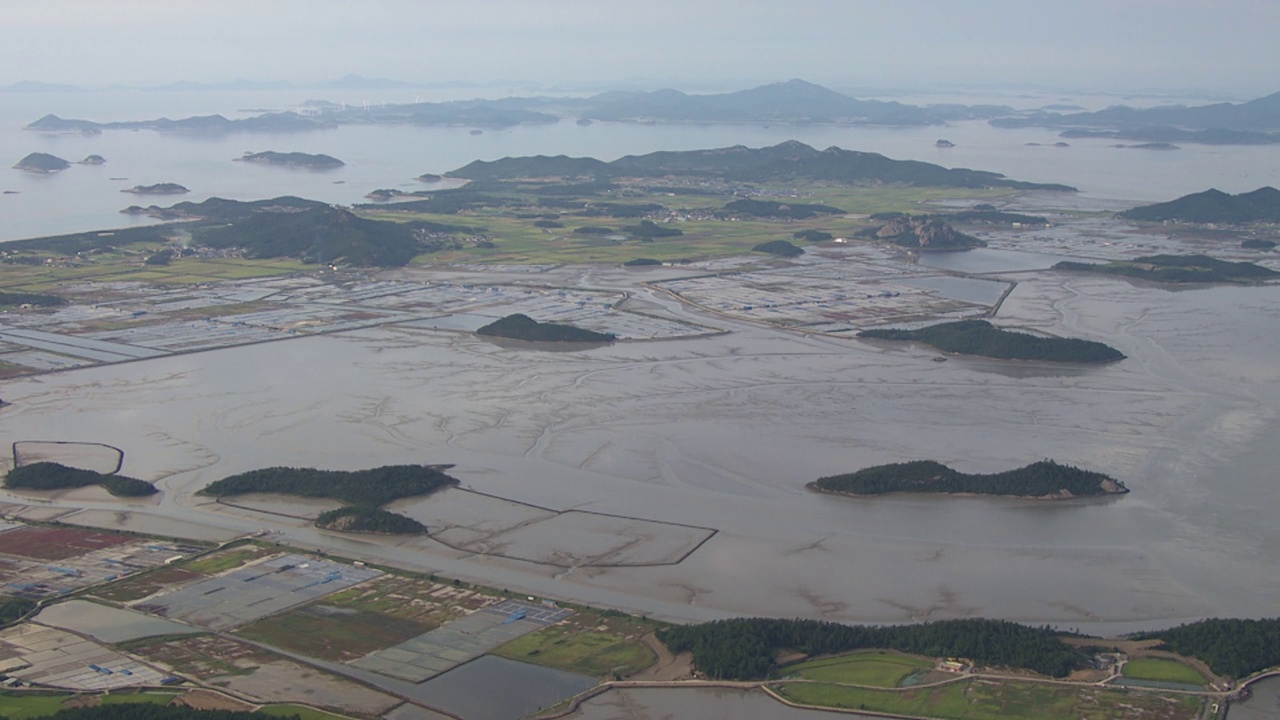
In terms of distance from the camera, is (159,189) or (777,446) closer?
(777,446)

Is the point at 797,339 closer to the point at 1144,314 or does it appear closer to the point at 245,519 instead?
the point at 1144,314

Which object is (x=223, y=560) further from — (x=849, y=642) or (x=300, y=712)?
(x=849, y=642)

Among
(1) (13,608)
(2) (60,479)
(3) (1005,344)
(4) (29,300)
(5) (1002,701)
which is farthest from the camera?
(4) (29,300)

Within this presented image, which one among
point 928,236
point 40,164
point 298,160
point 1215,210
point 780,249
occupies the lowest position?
point 780,249

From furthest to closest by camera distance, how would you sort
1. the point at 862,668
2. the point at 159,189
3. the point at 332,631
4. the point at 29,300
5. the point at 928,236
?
the point at 159,189 → the point at 928,236 → the point at 29,300 → the point at 332,631 → the point at 862,668

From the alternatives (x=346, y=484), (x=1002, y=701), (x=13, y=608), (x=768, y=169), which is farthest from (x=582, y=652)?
(x=768, y=169)

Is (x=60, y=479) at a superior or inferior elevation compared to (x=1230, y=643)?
inferior

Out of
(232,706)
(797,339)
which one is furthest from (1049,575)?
(797,339)
